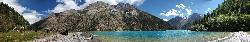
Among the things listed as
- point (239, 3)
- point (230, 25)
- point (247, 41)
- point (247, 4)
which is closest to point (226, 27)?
point (230, 25)

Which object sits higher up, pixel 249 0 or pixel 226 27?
pixel 249 0

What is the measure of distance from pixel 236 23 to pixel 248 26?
32.8 feet

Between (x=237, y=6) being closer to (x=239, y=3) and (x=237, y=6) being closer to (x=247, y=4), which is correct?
(x=239, y=3)

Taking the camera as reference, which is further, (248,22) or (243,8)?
(243,8)

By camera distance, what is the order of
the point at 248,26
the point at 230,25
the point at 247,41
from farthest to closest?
1. the point at 230,25
2. the point at 248,26
3. the point at 247,41

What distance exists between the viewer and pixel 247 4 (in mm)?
182875

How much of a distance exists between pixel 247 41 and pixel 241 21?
122556 millimetres

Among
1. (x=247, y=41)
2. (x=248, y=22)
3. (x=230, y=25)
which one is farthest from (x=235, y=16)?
(x=247, y=41)

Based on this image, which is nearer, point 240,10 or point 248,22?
point 248,22

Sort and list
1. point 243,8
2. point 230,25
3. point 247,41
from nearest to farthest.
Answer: point 247,41
point 230,25
point 243,8

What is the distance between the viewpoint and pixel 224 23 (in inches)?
7052

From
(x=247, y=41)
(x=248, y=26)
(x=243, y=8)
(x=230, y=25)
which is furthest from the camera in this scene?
(x=243, y=8)

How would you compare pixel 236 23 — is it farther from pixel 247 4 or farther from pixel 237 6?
pixel 237 6

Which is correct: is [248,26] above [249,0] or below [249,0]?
below
